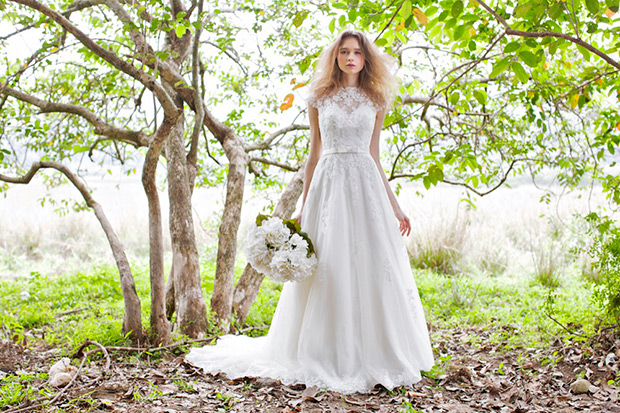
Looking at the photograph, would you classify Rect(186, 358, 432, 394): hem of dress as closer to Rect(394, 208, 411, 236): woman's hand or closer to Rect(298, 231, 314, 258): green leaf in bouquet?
Rect(298, 231, 314, 258): green leaf in bouquet

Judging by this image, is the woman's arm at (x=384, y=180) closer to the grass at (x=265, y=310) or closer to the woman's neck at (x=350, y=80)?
the woman's neck at (x=350, y=80)

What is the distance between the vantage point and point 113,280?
5867mm

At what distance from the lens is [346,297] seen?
285 centimetres

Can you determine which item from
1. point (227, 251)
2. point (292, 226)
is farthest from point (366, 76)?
point (227, 251)

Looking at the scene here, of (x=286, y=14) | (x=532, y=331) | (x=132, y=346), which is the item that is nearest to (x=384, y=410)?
(x=132, y=346)

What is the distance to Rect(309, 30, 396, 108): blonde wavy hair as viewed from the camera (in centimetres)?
314

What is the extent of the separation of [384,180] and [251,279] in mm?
1522

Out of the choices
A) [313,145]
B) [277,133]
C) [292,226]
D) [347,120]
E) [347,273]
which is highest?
[277,133]

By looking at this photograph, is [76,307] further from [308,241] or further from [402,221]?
[402,221]

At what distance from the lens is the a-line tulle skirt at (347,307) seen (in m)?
2.78

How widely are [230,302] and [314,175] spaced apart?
137 centimetres

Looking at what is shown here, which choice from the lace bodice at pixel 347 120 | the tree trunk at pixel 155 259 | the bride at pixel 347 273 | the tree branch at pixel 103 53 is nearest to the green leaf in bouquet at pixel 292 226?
the bride at pixel 347 273

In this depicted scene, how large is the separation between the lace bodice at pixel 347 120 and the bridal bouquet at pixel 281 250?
1.88 ft

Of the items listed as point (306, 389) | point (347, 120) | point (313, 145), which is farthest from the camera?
point (313, 145)
